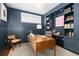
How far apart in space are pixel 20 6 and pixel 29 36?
0.79 meters

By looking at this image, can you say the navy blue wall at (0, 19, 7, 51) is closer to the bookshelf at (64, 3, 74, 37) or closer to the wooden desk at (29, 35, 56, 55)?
the wooden desk at (29, 35, 56, 55)

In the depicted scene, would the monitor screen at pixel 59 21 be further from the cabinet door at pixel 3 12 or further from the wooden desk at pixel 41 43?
the cabinet door at pixel 3 12

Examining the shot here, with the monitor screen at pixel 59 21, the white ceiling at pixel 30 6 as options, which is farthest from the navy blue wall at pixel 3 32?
the monitor screen at pixel 59 21

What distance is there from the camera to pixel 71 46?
266 centimetres

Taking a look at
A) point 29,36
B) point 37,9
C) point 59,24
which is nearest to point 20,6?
point 37,9

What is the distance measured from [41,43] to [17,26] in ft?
2.43

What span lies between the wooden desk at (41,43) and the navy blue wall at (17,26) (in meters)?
0.21

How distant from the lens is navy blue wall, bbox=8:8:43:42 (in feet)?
6.93

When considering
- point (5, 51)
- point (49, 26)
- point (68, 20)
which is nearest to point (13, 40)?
point (5, 51)

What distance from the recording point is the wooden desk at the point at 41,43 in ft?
6.91

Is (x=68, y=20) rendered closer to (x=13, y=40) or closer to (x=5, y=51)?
(x=13, y=40)

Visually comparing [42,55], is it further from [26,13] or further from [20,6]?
[20,6]

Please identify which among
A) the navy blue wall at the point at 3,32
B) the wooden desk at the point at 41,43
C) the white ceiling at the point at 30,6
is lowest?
the wooden desk at the point at 41,43

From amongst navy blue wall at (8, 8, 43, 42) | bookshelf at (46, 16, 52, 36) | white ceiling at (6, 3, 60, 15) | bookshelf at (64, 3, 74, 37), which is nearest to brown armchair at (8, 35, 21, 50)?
navy blue wall at (8, 8, 43, 42)
